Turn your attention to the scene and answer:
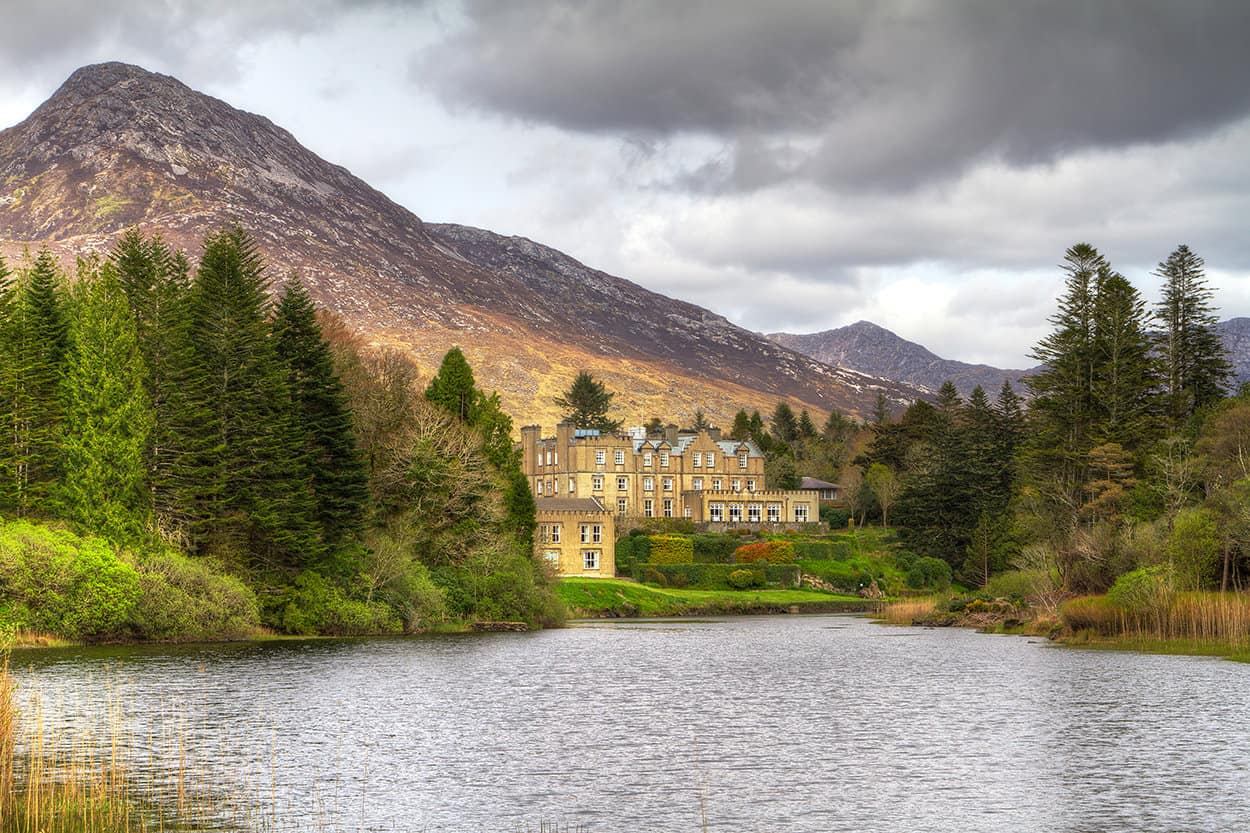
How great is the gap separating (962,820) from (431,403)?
70.9 m

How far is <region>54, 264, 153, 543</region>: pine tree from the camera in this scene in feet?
221

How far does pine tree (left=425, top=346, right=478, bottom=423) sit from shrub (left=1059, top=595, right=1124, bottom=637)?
45708 mm

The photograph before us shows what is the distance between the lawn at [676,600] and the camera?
10562cm

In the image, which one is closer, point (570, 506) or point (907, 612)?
point (907, 612)

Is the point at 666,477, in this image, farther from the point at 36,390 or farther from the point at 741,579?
the point at 36,390

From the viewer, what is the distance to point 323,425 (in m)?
76.1

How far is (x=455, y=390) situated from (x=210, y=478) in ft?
89.5

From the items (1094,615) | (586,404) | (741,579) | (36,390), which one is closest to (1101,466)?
(1094,615)

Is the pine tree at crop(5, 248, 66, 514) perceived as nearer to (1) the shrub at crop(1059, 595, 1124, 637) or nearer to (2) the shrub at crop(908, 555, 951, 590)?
(1) the shrub at crop(1059, 595, 1124, 637)

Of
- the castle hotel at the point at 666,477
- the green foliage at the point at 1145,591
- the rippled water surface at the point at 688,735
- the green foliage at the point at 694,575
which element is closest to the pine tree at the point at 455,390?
Result: the green foliage at the point at 694,575

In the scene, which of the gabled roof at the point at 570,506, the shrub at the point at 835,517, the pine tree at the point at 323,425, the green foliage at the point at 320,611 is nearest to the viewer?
the green foliage at the point at 320,611

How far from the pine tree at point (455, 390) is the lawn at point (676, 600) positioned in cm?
1646

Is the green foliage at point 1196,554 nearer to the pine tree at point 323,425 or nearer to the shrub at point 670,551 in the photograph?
the pine tree at point 323,425

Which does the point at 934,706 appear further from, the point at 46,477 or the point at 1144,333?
the point at 1144,333
